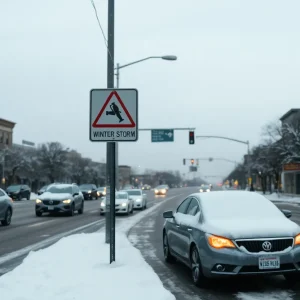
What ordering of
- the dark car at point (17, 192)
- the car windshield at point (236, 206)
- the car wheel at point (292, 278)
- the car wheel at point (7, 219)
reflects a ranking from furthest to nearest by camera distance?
1. the dark car at point (17, 192)
2. the car wheel at point (7, 219)
3. the car windshield at point (236, 206)
4. the car wheel at point (292, 278)

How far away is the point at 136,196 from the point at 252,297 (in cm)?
2527

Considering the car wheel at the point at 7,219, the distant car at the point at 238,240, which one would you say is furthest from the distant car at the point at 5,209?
the distant car at the point at 238,240

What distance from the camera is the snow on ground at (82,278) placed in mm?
6715

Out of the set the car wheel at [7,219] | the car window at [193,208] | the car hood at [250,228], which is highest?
the car window at [193,208]

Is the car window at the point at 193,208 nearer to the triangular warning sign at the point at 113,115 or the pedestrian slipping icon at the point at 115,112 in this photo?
the triangular warning sign at the point at 113,115

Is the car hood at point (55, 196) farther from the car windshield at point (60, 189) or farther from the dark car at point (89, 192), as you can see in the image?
the dark car at point (89, 192)

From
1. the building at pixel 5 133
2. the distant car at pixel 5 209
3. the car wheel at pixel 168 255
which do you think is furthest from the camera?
the building at pixel 5 133

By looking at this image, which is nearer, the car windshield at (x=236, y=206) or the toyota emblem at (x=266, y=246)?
the toyota emblem at (x=266, y=246)

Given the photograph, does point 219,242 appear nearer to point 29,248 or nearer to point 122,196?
point 29,248

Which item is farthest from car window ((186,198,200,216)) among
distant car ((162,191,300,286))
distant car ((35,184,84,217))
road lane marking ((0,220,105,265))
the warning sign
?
distant car ((35,184,84,217))

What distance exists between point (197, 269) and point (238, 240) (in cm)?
99

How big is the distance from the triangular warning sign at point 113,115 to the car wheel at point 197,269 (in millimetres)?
2427

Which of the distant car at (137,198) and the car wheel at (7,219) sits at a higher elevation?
the distant car at (137,198)

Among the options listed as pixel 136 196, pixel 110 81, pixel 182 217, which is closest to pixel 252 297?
pixel 182 217
